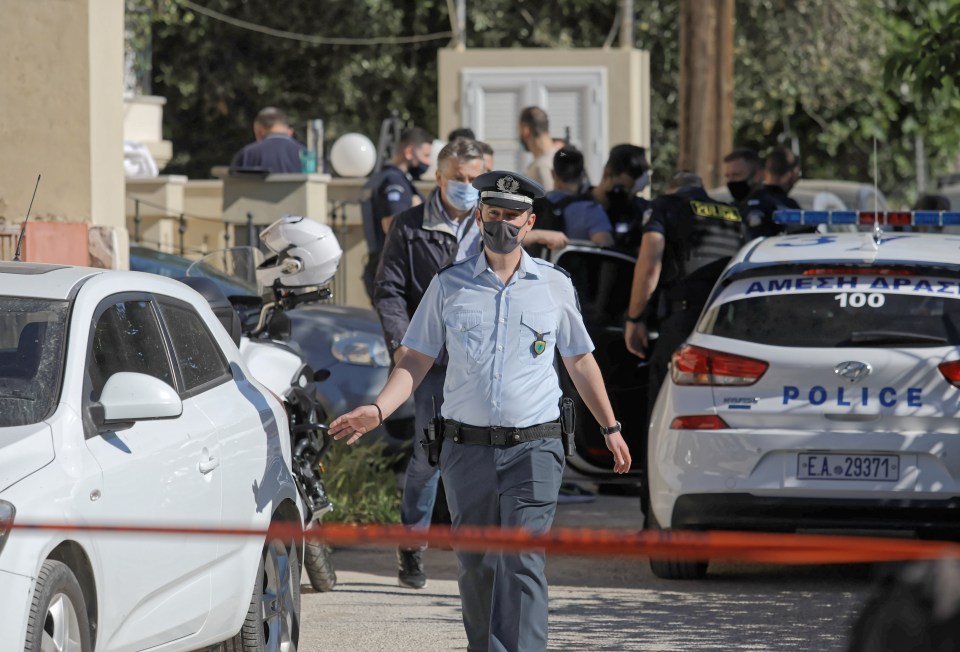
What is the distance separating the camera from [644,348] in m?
8.73

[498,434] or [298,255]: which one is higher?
[298,255]

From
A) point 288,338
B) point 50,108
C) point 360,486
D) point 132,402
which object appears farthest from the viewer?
point 50,108

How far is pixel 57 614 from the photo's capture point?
4.37 m

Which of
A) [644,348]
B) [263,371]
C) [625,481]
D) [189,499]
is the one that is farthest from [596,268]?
[189,499]

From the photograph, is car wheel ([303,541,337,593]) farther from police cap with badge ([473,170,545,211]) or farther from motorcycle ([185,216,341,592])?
police cap with badge ([473,170,545,211])

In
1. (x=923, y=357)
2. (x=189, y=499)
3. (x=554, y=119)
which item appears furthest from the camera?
(x=554, y=119)

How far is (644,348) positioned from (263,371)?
7.28ft

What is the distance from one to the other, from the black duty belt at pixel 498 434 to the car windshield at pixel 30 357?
1336 millimetres

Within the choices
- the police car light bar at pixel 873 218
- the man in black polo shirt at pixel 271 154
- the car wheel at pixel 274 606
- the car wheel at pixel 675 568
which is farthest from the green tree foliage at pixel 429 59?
the car wheel at pixel 274 606

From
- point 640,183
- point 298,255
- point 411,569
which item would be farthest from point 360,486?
point 640,183

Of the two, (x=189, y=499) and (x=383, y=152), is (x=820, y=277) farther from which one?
(x=383, y=152)

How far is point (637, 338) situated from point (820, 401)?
1538 millimetres

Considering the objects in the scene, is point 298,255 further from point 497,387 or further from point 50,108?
point 50,108

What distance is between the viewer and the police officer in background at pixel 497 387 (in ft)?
18.3
